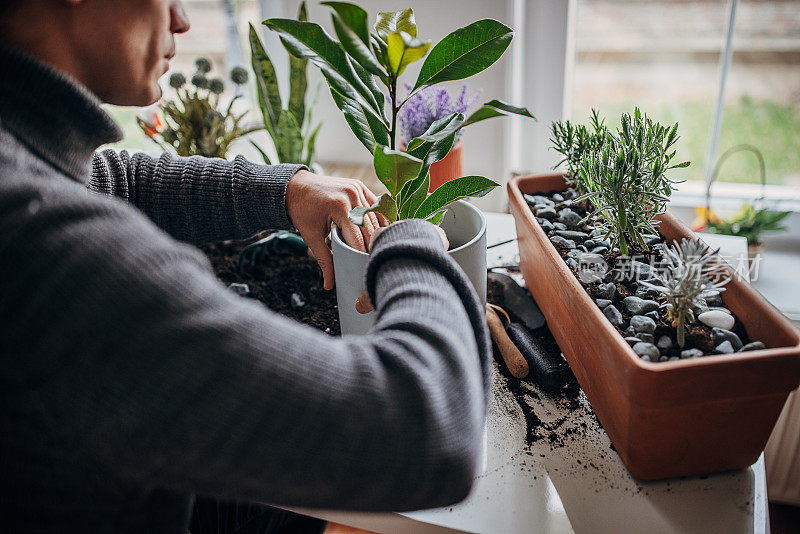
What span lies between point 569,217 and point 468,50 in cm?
29

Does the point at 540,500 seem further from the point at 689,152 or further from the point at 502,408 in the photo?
the point at 689,152

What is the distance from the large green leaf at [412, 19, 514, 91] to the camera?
2.21 feet

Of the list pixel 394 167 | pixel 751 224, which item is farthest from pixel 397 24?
pixel 751 224

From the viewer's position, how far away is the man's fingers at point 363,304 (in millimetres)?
698

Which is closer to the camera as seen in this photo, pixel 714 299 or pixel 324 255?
pixel 714 299

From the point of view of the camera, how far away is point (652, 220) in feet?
2.64

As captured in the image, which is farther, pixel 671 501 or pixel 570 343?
pixel 570 343

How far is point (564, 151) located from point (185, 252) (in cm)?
56

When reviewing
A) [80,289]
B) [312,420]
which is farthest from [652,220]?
[80,289]

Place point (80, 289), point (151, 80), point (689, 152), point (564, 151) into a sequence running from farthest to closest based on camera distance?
point (689, 152)
point (564, 151)
point (151, 80)
point (80, 289)

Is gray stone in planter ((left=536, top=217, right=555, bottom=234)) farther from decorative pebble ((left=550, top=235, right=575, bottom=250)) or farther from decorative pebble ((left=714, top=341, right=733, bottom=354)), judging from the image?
decorative pebble ((left=714, top=341, right=733, bottom=354))

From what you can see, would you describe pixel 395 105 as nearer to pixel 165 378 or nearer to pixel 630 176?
pixel 630 176

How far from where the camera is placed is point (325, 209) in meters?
0.79

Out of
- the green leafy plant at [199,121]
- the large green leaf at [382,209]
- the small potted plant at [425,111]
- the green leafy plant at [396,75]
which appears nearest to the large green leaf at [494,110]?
the green leafy plant at [396,75]
